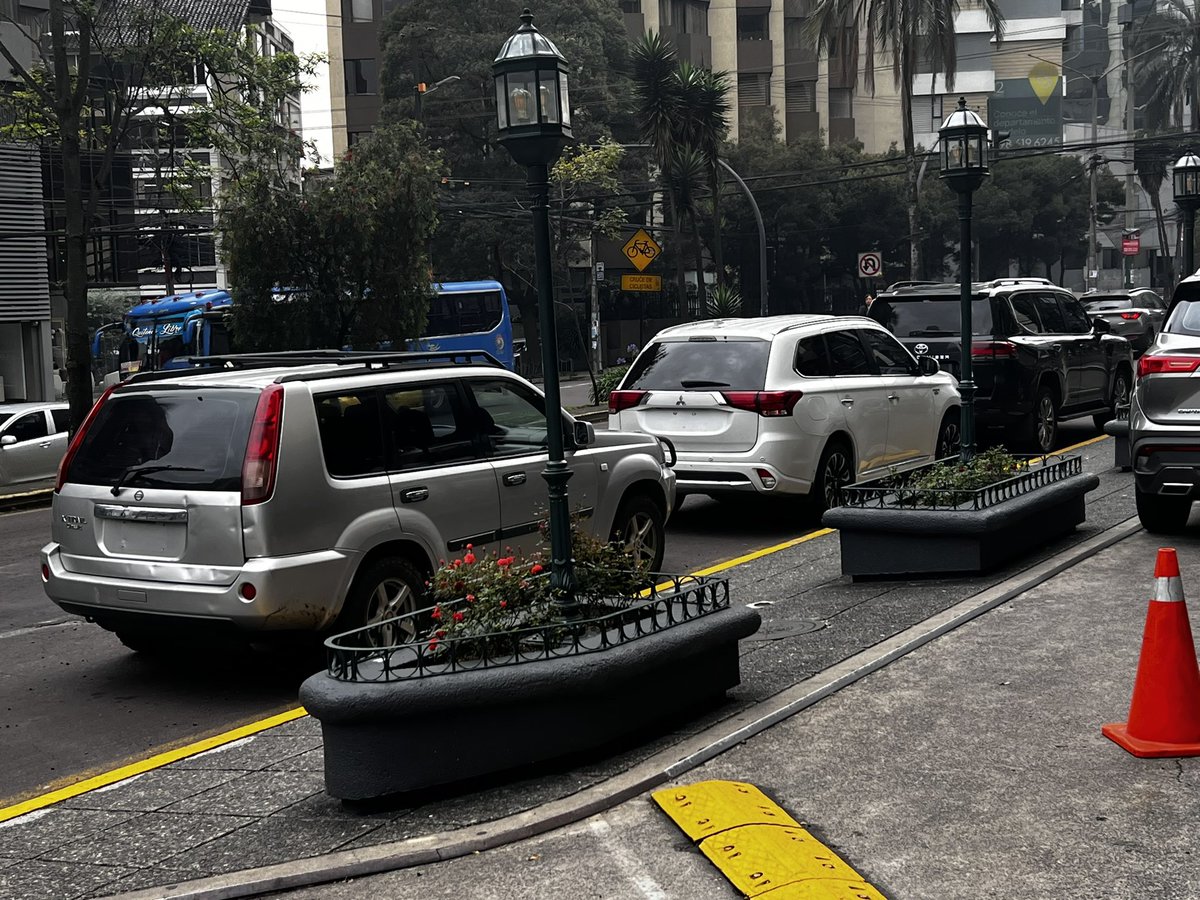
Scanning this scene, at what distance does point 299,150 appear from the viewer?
2678 centimetres

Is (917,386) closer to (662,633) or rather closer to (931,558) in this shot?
(931,558)

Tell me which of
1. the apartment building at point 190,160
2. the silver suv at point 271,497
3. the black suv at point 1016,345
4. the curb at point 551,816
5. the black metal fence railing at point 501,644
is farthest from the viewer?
the apartment building at point 190,160

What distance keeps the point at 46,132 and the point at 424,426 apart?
19.0 m

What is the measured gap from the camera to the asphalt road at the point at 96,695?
6.39 m

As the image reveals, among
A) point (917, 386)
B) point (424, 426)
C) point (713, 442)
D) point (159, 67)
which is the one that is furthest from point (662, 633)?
point (159, 67)

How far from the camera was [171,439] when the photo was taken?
23.6ft

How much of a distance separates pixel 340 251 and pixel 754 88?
54.7 m

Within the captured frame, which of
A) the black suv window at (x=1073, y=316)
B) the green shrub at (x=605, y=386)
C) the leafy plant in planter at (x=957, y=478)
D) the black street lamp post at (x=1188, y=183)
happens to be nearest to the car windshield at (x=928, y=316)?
the black suv window at (x=1073, y=316)

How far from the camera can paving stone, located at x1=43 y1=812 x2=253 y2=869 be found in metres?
4.85

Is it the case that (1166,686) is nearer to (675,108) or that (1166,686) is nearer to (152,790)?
(152,790)

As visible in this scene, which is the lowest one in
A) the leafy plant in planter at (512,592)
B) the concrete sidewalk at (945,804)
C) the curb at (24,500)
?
the curb at (24,500)

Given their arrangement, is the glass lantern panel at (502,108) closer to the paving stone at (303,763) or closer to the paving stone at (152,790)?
the paving stone at (303,763)

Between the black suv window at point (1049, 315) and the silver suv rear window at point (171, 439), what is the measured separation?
11.6 metres

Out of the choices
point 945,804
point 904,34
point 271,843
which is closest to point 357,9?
point 904,34
